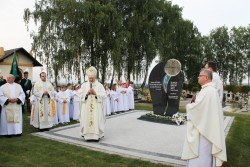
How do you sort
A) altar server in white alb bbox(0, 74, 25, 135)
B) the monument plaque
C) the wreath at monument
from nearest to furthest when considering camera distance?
altar server in white alb bbox(0, 74, 25, 135) < the wreath at monument < the monument plaque

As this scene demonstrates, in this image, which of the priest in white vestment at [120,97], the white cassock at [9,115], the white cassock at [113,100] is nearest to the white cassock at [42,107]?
the white cassock at [9,115]

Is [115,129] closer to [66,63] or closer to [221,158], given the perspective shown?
[221,158]

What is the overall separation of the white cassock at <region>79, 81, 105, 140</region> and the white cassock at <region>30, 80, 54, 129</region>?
1874 mm

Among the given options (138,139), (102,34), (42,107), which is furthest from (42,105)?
→ (102,34)

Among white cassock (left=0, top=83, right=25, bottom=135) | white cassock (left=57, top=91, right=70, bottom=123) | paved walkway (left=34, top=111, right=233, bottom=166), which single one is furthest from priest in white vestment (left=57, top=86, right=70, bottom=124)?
white cassock (left=0, top=83, right=25, bottom=135)

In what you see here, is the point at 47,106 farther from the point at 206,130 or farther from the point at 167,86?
the point at 206,130

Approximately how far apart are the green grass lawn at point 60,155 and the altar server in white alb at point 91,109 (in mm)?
851

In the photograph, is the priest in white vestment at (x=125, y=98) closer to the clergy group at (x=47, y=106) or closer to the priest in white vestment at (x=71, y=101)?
the priest in white vestment at (x=71, y=101)

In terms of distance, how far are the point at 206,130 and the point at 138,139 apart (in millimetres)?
4452

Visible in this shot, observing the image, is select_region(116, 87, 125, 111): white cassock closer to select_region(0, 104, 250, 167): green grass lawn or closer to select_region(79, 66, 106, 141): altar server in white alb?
select_region(79, 66, 106, 141): altar server in white alb

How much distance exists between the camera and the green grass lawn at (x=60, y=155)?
20.5 ft

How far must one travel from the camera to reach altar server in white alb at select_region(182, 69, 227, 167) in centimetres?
455

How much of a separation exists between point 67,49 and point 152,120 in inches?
523

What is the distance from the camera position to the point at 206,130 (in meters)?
4.59
